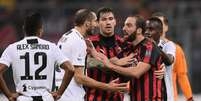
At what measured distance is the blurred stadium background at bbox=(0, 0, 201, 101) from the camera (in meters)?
21.0

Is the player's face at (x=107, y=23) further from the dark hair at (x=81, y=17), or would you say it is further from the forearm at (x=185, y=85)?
the forearm at (x=185, y=85)

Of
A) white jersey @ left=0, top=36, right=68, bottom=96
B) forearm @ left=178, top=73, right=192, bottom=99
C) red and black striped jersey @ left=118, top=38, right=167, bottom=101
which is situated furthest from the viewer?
forearm @ left=178, top=73, right=192, bottom=99

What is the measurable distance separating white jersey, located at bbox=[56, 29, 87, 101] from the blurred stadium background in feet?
29.4

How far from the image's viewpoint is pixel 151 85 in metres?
11.2

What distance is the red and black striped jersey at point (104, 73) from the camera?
38.5 ft

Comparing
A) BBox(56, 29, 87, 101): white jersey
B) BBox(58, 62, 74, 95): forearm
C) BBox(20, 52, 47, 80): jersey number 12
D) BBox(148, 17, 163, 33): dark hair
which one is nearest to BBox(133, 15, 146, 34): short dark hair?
BBox(148, 17, 163, 33): dark hair

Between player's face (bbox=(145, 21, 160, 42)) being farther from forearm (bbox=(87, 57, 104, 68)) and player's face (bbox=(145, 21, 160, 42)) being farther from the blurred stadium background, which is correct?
the blurred stadium background

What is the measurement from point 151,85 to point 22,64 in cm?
199

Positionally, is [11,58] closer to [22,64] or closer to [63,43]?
[22,64]

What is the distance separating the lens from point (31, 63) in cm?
1009

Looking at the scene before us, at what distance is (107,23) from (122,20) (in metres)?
9.43

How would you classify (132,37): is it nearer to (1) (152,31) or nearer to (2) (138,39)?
(2) (138,39)

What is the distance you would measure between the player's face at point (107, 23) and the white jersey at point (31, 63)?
5.31ft

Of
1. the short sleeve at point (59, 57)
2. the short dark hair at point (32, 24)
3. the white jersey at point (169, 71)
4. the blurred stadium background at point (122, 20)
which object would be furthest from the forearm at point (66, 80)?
the blurred stadium background at point (122, 20)
